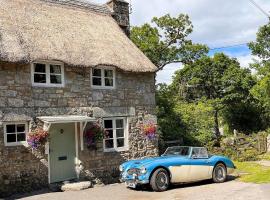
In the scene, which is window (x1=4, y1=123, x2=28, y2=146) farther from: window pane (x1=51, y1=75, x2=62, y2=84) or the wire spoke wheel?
the wire spoke wheel

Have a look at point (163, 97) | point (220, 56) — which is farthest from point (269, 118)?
point (163, 97)

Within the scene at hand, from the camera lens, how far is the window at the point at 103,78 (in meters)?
16.5

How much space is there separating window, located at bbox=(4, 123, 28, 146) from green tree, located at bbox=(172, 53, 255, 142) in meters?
21.0

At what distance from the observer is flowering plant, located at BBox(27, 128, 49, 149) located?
13.9 m

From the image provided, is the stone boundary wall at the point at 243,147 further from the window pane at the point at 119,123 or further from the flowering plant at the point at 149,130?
the window pane at the point at 119,123

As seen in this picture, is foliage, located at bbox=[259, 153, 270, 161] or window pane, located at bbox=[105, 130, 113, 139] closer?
window pane, located at bbox=[105, 130, 113, 139]

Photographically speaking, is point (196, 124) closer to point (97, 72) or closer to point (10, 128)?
point (97, 72)

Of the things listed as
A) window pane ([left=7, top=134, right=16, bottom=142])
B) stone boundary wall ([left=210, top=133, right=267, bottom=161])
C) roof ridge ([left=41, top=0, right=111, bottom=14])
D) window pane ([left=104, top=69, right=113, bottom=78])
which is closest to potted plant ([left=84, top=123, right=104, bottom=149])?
window pane ([left=104, top=69, right=113, bottom=78])

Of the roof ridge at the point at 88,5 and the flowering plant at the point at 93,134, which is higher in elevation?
the roof ridge at the point at 88,5

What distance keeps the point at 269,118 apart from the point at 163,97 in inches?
617

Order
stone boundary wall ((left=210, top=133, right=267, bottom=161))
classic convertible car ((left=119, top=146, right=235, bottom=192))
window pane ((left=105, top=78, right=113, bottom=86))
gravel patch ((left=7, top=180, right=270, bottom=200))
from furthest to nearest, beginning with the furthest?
stone boundary wall ((left=210, top=133, right=267, bottom=161)) < window pane ((left=105, top=78, right=113, bottom=86)) < classic convertible car ((left=119, top=146, right=235, bottom=192)) < gravel patch ((left=7, top=180, right=270, bottom=200))

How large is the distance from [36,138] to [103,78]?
13.6 feet

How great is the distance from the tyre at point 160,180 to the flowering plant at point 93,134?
3.50 m

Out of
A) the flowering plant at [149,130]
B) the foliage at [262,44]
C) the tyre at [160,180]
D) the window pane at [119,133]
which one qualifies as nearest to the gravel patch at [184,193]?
the tyre at [160,180]
